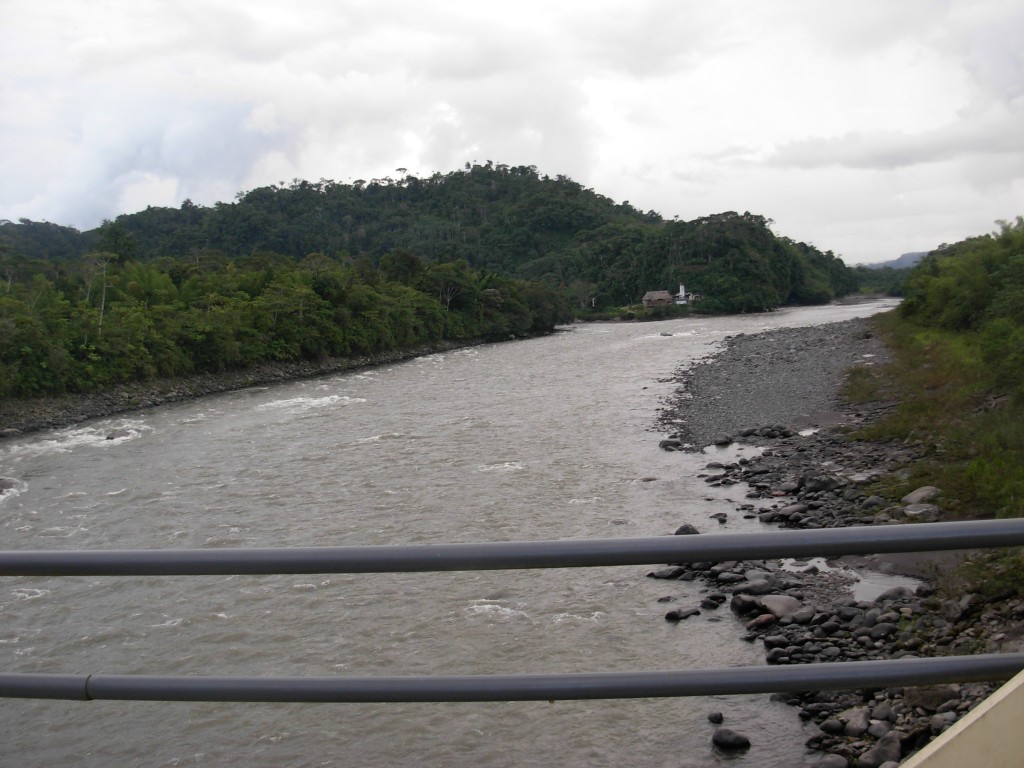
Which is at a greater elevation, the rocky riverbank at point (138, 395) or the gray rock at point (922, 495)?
the rocky riverbank at point (138, 395)

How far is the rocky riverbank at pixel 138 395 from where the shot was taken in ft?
83.5

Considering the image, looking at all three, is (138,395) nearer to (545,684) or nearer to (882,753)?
(882,753)

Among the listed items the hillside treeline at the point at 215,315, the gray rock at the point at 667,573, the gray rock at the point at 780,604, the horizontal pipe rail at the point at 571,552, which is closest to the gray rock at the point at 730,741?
the gray rock at the point at 780,604

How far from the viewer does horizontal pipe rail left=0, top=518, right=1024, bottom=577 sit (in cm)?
169

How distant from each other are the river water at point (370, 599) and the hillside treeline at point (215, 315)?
250 inches

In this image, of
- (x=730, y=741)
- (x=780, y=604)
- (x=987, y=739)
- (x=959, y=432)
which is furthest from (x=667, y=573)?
(x=987, y=739)

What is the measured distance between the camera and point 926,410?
15438 millimetres

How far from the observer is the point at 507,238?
111 meters

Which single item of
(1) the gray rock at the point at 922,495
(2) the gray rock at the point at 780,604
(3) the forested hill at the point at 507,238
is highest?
(3) the forested hill at the point at 507,238

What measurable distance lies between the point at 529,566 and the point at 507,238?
111 m

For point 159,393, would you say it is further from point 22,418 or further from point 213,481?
point 213,481

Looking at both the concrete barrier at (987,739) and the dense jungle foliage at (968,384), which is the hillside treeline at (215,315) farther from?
the concrete barrier at (987,739)

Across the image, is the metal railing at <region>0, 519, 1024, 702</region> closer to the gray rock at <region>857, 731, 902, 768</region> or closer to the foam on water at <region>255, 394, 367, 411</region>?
the gray rock at <region>857, 731, 902, 768</region>

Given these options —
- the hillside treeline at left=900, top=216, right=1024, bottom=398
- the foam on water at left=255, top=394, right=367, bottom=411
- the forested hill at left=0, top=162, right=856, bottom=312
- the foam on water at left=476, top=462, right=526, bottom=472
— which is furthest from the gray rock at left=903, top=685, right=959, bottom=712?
the forested hill at left=0, top=162, right=856, bottom=312
